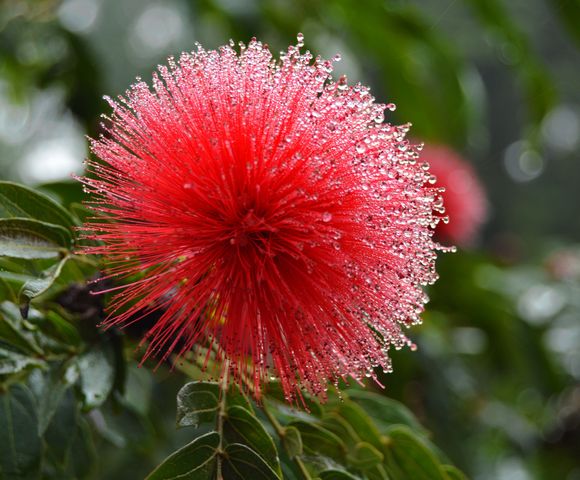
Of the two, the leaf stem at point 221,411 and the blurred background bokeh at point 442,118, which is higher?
the blurred background bokeh at point 442,118

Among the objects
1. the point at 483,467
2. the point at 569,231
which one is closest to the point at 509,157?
the point at 569,231

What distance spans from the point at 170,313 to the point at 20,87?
210 centimetres

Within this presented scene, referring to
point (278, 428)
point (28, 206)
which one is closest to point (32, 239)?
point (28, 206)

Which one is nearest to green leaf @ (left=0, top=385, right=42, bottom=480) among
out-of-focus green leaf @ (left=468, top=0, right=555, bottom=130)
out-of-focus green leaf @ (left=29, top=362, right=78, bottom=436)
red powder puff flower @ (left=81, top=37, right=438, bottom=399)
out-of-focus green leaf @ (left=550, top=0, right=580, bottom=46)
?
out-of-focus green leaf @ (left=29, top=362, right=78, bottom=436)

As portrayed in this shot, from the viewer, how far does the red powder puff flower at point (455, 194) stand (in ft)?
8.14

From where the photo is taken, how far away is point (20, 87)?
2.70m

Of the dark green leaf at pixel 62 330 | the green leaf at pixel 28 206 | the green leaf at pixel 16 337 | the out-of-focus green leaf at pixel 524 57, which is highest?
the out-of-focus green leaf at pixel 524 57

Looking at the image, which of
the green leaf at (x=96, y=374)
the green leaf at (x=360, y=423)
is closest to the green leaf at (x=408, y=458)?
the green leaf at (x=360, y=423)

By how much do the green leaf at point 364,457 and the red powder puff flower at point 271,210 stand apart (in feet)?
0.49

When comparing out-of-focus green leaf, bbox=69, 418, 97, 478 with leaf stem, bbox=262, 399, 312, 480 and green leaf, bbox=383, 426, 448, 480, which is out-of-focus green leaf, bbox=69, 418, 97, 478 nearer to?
leaf stem, bbox=262, 399, 312, 480

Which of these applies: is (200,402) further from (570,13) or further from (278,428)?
(570,13)

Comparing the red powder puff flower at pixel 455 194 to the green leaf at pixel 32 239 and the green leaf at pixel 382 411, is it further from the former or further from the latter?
the green leaf at pixel 32 239

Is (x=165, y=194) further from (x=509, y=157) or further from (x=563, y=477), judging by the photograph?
(x=509, y=157)

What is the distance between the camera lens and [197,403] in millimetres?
917
